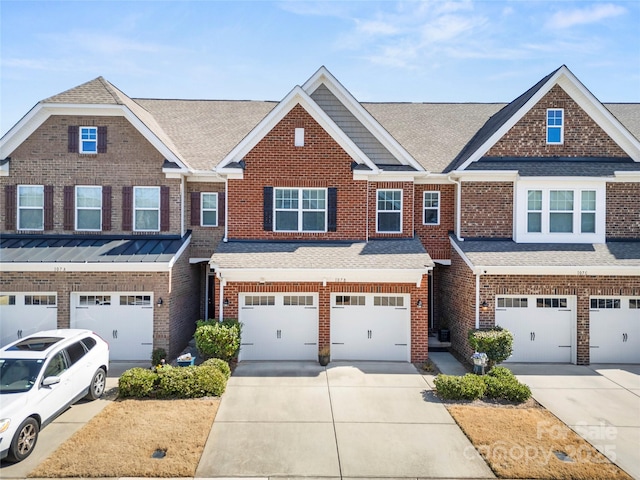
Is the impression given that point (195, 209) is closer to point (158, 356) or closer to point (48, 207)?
point (48, 207)

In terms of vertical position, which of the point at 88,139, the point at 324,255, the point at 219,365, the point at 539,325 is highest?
the point at 88,139

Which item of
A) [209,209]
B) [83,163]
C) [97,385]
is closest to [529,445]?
[97,385]

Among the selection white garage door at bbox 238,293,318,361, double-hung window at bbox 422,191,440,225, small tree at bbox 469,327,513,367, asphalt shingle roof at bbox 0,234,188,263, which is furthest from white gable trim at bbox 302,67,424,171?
asphalt shingle roof at bbox 0,234,188,263

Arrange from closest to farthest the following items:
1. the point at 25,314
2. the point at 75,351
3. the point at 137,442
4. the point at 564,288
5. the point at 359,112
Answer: the point at 137,442
the point at 75,351
the point at 564,288
the point at 25,314
the point at 359,112

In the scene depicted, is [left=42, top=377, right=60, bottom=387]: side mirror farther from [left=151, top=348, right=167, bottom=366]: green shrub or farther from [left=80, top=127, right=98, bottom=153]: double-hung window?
[left=80, top=127, right=98, bottom=153]: double-hung window

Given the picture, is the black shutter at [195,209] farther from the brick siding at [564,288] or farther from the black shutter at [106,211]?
the brick siding at [564,288]

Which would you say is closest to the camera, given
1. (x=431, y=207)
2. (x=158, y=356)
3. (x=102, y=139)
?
(x=158, y=356)

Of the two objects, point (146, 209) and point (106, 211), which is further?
point (146, 209)
